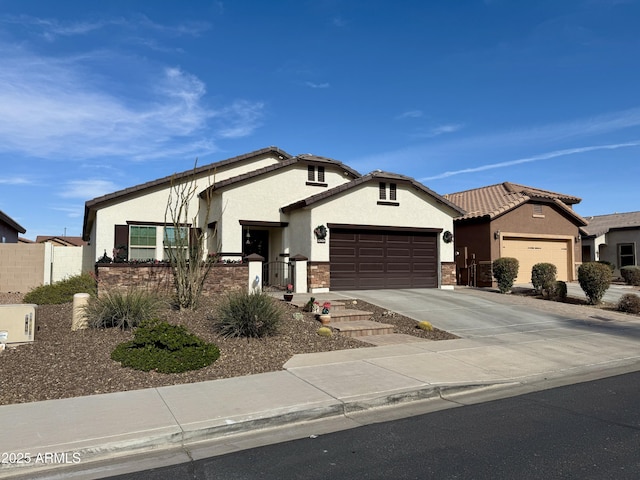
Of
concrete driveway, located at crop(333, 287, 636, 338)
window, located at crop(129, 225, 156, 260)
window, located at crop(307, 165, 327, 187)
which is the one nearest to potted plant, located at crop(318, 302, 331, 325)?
concrete driveway, located at crop(333, 287, 636, 338)

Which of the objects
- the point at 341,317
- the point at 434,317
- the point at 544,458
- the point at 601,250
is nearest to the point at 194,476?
the point at 544,458

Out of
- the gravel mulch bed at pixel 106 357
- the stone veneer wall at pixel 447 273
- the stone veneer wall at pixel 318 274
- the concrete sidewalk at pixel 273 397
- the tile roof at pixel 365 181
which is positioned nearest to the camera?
the concrete sidewalk at pixel 273 397

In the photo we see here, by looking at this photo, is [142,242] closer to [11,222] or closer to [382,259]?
[382,259]

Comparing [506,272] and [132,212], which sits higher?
[132,212]

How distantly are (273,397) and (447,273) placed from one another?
47.3 feet

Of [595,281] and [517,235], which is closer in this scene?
[595,281]

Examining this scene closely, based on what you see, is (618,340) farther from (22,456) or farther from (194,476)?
(22,456)

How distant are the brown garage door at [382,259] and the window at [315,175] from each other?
3136 millimetres

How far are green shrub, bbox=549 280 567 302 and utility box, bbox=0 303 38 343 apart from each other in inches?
652

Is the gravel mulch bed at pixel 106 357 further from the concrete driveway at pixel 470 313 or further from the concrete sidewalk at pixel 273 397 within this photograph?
the concrete driveway at pixel 470 313

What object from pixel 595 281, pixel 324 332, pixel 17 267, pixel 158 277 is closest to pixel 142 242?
pixel 158 277

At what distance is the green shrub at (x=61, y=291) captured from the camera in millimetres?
14461

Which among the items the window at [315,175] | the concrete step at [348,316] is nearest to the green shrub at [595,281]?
the concrete step at [348,316]

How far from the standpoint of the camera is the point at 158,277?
14.1 metres
